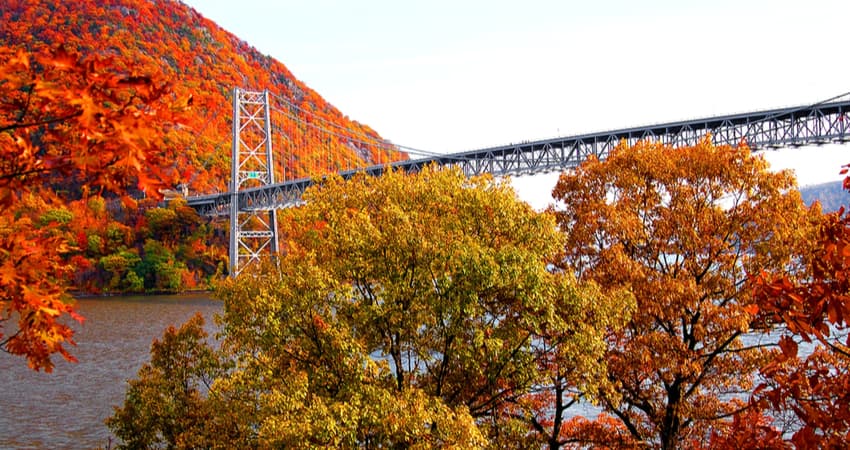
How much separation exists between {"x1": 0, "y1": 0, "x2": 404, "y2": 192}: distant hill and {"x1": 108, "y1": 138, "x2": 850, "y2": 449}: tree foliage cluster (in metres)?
67.2

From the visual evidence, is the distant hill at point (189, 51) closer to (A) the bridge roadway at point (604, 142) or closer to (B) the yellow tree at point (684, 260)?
(A) the bridge roadway at point (604, 142)

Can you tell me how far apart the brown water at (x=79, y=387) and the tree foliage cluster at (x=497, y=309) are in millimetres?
8467

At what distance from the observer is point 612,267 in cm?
1281

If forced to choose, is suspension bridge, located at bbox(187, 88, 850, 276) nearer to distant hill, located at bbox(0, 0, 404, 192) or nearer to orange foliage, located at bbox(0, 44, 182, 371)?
distant hill, located at bbox(0, 0, 404, 192)

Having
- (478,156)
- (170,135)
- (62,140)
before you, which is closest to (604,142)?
(478,156)

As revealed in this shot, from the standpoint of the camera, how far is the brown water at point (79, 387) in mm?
20922

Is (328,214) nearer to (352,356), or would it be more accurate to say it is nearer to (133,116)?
(352,356)

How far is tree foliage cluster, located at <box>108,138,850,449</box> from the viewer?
428 inches

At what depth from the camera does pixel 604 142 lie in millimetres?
54594

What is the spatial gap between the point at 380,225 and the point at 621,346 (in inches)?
203

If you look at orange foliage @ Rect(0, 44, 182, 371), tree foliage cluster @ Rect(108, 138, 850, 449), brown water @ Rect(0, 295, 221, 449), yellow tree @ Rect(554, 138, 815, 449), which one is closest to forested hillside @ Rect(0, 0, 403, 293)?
brown water @ Rect(0, 295, 221, 449)

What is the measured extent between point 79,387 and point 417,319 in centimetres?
2061

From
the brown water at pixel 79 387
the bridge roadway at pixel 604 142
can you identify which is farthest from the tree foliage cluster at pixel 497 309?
the bridge roadway at pixel 604 142

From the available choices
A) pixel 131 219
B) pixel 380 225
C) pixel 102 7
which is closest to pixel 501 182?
pixel 380 225
